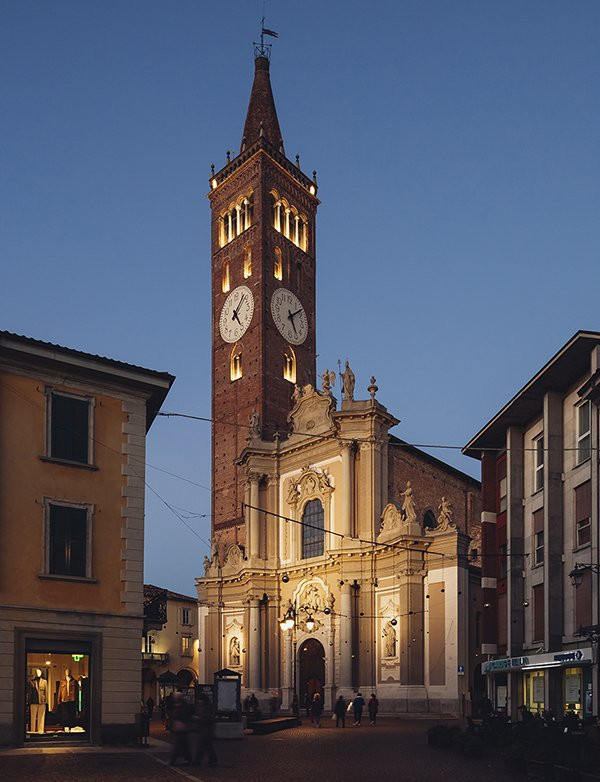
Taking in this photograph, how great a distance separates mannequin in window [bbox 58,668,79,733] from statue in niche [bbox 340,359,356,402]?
30.4 m

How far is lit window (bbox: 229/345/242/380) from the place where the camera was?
6569 cm

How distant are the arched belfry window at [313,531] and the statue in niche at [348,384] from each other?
6.20 meters

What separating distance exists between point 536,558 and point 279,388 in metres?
34.4

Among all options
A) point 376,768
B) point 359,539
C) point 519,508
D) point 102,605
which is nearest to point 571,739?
point 376,768

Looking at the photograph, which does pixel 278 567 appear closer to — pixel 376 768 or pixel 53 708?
pixel 53 708

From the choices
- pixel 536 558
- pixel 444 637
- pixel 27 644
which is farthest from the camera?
pixel 444 637

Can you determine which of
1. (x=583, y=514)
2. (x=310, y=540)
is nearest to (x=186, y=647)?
(x=310, y=540)

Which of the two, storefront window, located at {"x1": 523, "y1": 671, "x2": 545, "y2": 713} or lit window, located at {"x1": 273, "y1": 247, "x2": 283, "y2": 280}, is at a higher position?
lit window, located at {"x1": 273, "y1": 247, "x2": 283, "y2": 280}

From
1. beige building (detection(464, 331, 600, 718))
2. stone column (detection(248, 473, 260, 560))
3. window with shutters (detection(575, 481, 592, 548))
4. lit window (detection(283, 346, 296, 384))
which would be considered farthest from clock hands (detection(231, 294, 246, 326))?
window with shutters (detection(575, 481, 592, 548))

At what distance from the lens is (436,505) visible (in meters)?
57.7

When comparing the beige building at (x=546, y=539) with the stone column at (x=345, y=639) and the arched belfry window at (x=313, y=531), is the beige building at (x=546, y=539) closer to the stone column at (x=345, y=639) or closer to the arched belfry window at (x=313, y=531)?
the stone column at (x=345, y=639)

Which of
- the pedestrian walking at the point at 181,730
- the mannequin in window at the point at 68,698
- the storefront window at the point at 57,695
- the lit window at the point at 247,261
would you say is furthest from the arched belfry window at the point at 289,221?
the pedestrian walking at the point at 181,730

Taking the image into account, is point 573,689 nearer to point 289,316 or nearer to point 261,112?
point 289,316

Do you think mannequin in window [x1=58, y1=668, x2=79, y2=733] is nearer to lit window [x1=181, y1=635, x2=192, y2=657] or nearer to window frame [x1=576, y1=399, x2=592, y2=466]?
window frame [x1=576, y1=399, x2=592, y2=466]
